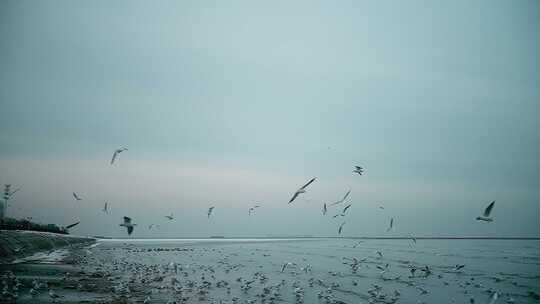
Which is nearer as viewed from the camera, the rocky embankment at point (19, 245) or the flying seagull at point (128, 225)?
the flying seagull at point (128, 225)

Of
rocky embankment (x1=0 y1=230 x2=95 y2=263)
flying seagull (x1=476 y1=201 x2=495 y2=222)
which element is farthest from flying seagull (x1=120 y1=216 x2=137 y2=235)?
flying seagull (x1=476 y1=201 x2=495 y2=222)

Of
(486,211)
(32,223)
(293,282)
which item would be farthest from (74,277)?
(32,223)

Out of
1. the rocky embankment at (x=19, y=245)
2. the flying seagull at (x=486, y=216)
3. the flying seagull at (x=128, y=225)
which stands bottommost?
the rocky embankment at (x=19, y=245)

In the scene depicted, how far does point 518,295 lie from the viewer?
21.4m

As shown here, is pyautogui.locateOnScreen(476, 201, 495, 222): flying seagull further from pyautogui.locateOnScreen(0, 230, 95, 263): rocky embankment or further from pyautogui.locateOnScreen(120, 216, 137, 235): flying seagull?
pyautogui.locateOnScreen(0, 230, 95, 263): rocky embankment

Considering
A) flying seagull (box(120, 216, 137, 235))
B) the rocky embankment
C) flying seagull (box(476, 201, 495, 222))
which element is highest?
flying seagull (box(476, 201, 495, 222))

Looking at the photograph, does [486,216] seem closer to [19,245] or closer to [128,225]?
[128,225]

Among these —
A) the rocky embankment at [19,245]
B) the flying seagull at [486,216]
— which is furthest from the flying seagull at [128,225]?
the flying seagull at [486,216]

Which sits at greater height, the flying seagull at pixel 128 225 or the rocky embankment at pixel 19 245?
the flying seagull at pixel 128 225

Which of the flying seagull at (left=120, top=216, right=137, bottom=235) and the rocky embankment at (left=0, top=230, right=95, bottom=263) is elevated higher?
the flying seagull at (left=120, top=216, right=137, bottom=235)

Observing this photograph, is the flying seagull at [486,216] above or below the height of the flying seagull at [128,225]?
above

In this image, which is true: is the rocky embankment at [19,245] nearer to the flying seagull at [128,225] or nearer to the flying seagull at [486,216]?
the flying seagull at [128,225]

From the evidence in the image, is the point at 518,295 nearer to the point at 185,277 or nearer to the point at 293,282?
the point at 293,282

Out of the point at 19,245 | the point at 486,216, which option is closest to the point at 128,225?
the point at 19,245
